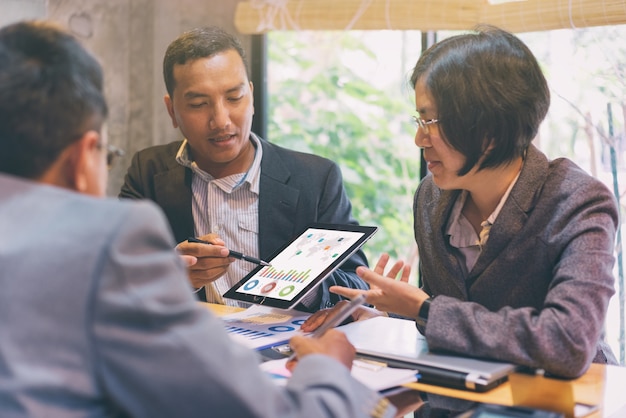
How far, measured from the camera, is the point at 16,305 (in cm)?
83

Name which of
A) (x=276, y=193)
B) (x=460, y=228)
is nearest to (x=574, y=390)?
(x=460, y=228)

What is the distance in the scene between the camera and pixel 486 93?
170 cm

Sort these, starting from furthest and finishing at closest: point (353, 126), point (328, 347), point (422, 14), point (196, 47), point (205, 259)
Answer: point (353, 126), point (422, 14), point (196, 47), point (205, 259), point (328, 347)

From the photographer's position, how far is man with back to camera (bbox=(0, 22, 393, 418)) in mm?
831

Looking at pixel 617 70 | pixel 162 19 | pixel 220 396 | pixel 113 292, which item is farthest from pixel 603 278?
pixel 162 19

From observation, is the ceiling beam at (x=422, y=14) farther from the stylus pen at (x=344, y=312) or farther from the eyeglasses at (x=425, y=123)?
the stylus pen at (x=344, y=312)

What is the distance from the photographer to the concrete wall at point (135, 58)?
3.29 metres

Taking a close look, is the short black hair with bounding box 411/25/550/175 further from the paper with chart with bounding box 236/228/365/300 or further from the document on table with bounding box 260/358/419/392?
the document on table with bounding box 260/358/419/392

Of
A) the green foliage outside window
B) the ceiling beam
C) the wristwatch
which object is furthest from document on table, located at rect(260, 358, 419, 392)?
the green foliage outside window

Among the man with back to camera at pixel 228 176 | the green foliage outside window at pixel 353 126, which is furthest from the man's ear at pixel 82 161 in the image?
the green foliage outside window at pixel 353 126

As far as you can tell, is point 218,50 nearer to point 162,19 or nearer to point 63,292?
point 162,19

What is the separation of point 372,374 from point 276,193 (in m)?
0.98

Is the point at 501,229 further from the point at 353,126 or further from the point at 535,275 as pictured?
the point at 353,126

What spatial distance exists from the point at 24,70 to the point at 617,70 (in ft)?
6.65
